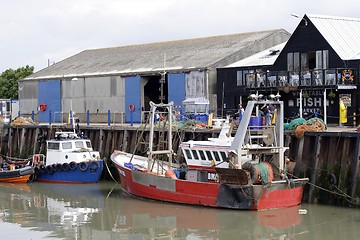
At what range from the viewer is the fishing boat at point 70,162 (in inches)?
1348

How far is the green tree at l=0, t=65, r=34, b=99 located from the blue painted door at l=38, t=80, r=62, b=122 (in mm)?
22197

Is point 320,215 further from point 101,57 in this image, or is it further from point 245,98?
A: point 101,57

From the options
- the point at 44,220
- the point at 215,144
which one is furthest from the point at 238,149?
the point at 44,220

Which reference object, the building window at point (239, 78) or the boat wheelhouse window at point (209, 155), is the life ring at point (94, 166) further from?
the building window at point (239, 78)

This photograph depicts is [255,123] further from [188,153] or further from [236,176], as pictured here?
[188,153]

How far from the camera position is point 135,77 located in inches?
1845

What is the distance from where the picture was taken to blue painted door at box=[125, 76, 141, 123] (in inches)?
1836

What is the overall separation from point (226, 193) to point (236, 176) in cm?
82

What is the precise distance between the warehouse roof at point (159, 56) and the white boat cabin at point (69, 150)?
960 cm

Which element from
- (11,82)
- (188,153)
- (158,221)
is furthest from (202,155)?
(11,82)

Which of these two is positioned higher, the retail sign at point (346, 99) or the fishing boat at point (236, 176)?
the retail sign at point (346, 99)

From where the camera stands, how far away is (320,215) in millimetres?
24797

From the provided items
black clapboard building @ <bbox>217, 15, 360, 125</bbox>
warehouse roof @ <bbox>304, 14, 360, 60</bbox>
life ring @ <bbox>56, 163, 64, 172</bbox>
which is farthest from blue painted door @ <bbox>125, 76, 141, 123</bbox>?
warehouse roof @ <bbox>304, 14, 360, 60</bbox>

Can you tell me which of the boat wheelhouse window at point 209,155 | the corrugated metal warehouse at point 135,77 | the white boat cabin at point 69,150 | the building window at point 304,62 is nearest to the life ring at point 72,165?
the white boat cabin at point 69,150
